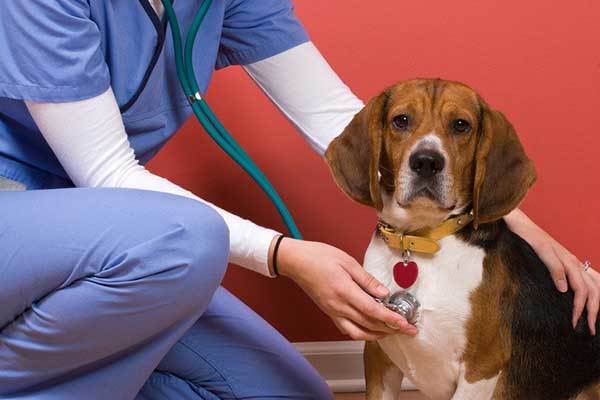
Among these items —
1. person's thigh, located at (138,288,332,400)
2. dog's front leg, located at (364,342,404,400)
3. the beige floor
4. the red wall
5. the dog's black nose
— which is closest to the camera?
the dog's black nose

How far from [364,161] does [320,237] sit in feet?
2.48

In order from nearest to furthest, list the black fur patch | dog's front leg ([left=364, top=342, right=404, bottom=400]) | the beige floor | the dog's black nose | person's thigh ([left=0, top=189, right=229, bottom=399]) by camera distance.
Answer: person's thigh ([left=0, top=189, right=229, bottom=399]), the dog's black nose, the black fur patch, dog's front leg ([left=364, top=342, right=404, bottom=400]), the beige floor

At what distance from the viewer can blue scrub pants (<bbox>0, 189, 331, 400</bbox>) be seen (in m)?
1.27

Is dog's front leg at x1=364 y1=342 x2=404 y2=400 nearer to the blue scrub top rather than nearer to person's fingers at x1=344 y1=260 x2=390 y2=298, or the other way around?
person's fingers at x1=344 y1=260 x2=390 y2=298

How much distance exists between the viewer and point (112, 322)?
4.28 ft

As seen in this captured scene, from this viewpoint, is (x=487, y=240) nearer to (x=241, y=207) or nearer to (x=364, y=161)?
(x=364, y=161)

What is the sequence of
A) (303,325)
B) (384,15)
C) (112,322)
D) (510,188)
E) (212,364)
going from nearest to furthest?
(112,322) < (510,188) < (212,364) < (384,15) < (303,325)

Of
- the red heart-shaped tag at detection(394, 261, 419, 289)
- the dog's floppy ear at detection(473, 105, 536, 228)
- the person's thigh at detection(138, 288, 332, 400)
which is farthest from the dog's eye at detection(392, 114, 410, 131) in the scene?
the person's thigh at detection(138, 288, 332, 400)

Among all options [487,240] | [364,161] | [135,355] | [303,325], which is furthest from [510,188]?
[303,325]

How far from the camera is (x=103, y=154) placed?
1.43 meters

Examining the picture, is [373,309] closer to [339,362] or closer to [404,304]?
[404,304]

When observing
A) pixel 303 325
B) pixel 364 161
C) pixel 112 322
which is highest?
pixel 364 161

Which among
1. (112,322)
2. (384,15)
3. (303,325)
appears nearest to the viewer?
(112,322)

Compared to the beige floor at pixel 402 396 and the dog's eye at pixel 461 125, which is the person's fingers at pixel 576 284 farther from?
the beige floor at pixel 402 396
